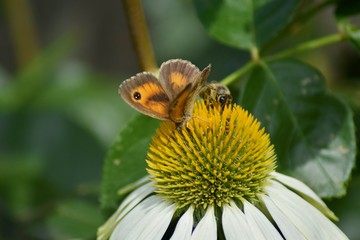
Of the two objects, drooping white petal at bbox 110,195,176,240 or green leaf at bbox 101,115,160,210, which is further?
green leaf at bbox 101,115,160,210

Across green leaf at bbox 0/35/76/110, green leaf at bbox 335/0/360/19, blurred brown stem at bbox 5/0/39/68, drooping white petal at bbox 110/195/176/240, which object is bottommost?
drooping white petal at bbox 110/195/176/240

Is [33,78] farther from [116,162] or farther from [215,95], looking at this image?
[215,95]

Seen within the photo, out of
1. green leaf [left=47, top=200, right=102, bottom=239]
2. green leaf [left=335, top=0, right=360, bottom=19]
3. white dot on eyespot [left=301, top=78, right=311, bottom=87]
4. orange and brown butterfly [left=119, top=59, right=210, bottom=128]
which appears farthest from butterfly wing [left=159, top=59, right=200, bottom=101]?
green leaf [left=47, top=200, right=102, bottom=239]

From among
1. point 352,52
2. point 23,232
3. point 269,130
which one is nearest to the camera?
point 269,130

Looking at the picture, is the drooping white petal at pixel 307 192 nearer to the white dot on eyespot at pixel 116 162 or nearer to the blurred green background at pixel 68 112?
the white dot on eyespot at pixel 116 162

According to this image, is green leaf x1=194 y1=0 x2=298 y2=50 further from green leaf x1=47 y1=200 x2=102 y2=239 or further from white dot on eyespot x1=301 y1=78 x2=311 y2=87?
green leaf x1=47 y1=200 x2=102 y2=239

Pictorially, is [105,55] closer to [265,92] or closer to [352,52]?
[352,52]

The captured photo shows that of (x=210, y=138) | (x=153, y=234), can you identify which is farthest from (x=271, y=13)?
(x=153, y=234)

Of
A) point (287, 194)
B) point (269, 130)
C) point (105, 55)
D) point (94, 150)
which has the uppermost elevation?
point (105, 55)
